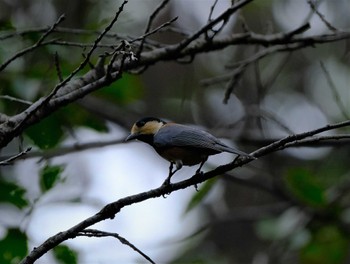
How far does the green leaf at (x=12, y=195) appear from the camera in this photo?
312 cm

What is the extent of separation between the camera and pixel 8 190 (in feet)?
10.3

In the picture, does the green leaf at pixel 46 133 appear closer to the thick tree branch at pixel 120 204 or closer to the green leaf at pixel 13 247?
the green leaf at pixel 13 247

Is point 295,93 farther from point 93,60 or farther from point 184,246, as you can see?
point 93,60

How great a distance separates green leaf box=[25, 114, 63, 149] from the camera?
3.33 metres

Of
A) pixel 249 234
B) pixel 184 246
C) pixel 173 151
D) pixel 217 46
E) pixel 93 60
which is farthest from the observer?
pixel 249 234

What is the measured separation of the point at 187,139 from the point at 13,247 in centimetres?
83

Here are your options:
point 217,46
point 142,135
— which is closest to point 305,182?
point 217,46

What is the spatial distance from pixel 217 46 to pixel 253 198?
5.69 metres

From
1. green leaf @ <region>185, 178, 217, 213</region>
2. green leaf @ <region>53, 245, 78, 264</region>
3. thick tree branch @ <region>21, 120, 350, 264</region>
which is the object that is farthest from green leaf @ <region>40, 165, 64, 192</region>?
green leaf @ <region>185, 178, 217, 213</region>

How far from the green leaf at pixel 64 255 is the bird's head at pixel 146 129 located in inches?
20.8

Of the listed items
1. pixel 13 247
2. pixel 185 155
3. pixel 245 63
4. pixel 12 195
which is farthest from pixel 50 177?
pixel 245 63

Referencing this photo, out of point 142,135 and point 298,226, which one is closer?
point 142,135

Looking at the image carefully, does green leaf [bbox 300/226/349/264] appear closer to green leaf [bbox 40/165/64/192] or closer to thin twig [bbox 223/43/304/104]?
thin twig [bbox 223/43/304/104]

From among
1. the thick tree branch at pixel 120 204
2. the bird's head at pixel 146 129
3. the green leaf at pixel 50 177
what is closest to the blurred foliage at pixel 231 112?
the green leaf at pixel 50 177
